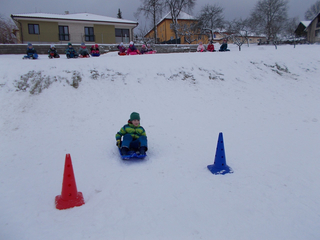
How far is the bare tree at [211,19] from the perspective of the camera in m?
32.2

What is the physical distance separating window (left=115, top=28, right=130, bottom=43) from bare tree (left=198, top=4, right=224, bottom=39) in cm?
1210

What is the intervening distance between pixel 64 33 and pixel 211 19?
22.9 meters

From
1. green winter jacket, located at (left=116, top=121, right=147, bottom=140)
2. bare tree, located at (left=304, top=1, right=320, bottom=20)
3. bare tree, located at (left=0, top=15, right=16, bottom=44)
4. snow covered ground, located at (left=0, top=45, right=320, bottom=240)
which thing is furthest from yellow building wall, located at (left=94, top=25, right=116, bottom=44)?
bare tree, located at (left=304, top=1, right=320, bottom=20)

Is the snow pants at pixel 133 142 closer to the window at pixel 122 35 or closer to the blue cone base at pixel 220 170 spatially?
the blue cone base at pixel 220 170

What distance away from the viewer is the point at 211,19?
107ft

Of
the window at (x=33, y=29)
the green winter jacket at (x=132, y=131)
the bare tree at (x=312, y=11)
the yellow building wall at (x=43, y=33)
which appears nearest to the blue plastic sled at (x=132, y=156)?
the green winter jacket at (x=132, y=131)

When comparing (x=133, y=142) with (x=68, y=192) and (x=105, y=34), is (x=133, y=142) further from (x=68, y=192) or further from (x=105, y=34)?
(x=105, y=34)

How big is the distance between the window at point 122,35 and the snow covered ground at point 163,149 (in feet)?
64.7

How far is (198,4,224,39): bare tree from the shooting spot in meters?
Result: 32.2

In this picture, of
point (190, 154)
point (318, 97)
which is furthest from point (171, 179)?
point (318, 97)

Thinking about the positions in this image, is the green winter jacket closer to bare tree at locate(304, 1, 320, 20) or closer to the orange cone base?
the orange cone base

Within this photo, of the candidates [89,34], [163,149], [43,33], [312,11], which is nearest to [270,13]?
[312,11]

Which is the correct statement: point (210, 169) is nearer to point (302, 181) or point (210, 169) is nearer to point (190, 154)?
point (190, 154)

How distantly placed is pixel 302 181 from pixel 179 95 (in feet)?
19.0
